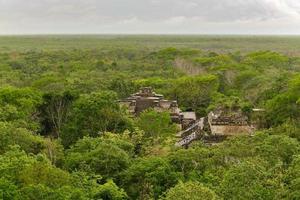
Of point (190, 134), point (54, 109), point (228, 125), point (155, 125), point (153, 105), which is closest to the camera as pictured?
point (155, 125)

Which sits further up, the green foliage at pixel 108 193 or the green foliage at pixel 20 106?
the green foliage at pixel 20 106

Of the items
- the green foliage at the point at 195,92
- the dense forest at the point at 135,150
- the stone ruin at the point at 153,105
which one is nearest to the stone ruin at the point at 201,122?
the stone ruin at the point at 153,105

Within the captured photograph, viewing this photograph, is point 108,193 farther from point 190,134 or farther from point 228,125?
point 228,125

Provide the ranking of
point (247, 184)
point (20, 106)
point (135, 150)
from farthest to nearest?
point (20, 106) → point (135, 150) → point (247, 184)

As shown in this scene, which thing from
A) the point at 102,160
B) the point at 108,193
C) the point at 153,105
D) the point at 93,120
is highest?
the point at 102,160

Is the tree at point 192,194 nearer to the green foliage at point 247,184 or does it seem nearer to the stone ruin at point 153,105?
the green foliage at point 247,184

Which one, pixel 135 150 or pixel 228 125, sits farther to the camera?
pixel 228 125

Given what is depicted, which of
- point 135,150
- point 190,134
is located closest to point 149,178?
point 135,150

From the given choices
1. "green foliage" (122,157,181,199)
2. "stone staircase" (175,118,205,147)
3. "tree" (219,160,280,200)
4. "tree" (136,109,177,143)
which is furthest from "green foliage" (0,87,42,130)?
"tree" (219,160,280,200)

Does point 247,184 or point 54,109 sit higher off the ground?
point 247,184

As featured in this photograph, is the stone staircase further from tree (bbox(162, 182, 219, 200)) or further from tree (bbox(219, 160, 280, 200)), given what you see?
tree (bbox(162, 182, 219, 200))
